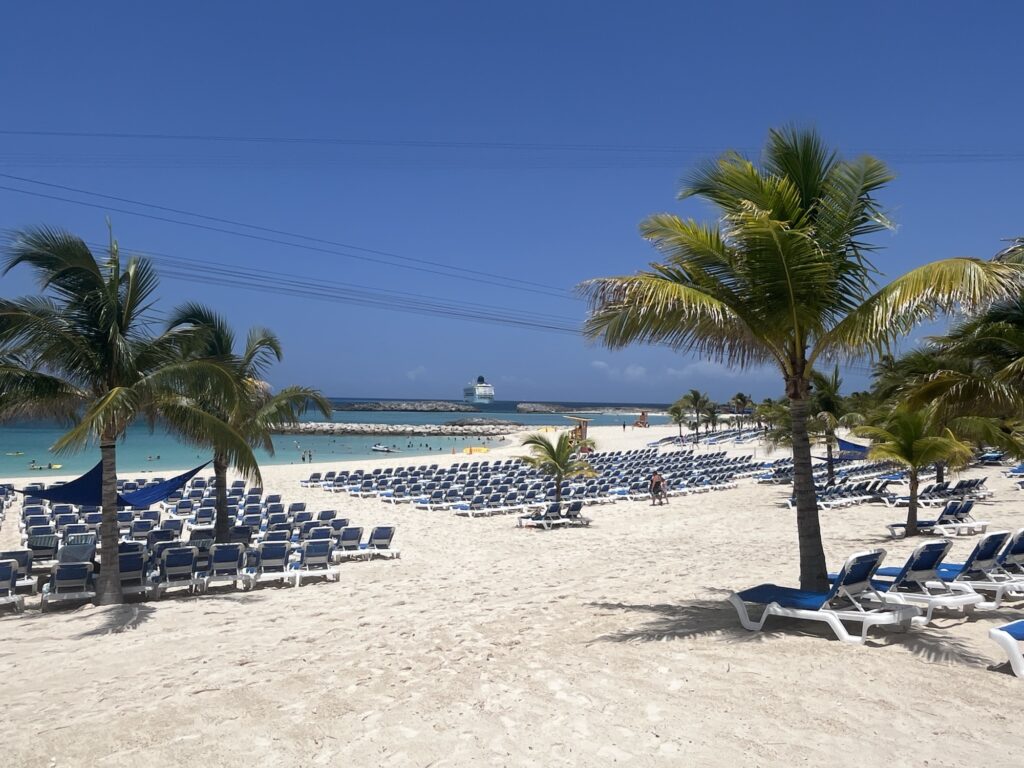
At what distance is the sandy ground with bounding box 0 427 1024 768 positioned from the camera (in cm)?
375

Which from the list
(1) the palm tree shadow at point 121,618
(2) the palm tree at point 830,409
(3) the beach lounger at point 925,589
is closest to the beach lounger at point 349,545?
(1) the palm tree shadow at point 121,618

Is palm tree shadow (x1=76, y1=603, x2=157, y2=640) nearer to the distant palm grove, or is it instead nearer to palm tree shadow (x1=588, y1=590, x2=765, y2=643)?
the distant palm grove

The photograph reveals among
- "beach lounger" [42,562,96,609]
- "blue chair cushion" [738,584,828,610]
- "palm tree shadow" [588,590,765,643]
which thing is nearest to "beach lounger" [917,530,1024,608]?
"blue chair cushion" [738,584,828,610]

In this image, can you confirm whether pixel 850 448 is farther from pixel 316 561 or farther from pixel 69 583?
pixel 69 583

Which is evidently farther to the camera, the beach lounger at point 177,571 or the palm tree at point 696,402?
the palm tree at point 696,402

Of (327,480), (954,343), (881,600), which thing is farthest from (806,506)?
(327,480)

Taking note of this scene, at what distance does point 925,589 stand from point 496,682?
4.16 m

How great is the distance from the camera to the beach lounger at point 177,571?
353 inches

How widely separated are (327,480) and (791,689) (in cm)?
2210

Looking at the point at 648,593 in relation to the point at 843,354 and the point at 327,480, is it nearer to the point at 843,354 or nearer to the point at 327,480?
the point at 843,354

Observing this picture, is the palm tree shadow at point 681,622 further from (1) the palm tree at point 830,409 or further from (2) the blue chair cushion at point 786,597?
(1) the palm tree at point 830,409

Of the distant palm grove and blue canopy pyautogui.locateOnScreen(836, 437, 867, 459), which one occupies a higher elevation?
the distant palm grove

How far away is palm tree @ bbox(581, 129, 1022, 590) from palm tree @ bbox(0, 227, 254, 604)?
4.95 metres

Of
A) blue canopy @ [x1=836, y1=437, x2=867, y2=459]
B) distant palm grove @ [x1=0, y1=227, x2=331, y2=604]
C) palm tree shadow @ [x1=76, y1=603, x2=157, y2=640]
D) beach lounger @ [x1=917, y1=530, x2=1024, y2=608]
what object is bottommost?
palm tree shadow @ [x1=76, y1=603, x2=157, y2=640]
